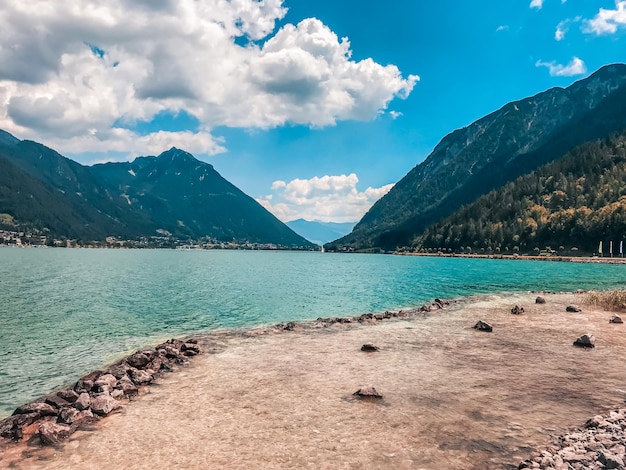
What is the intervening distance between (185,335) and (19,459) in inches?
1033

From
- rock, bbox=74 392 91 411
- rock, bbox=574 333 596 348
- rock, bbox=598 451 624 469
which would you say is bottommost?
rock, bbox=74 392 91 411

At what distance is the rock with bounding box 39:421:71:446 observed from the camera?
53.5 feet

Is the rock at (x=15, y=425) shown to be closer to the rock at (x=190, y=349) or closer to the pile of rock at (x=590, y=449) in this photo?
the rock at (x=190, y=349)

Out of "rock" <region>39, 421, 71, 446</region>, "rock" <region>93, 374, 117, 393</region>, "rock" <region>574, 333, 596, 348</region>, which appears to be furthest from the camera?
"rock" <region>574, 333, 596, 348</region>

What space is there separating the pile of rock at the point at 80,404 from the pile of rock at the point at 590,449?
18088mm

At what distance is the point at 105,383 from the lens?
22578 mm

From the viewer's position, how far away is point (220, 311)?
58.2 m

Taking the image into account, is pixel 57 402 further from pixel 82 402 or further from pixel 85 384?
pixel 85 384

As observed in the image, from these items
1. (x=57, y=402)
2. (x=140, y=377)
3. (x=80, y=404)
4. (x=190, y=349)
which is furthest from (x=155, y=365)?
(x=80, y=404)

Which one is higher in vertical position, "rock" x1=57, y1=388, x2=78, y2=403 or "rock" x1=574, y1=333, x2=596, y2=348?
"rock" x1=574, y1=333, x2=596, y2=348

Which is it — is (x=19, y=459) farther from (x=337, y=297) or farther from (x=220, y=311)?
(x=337, y=297)

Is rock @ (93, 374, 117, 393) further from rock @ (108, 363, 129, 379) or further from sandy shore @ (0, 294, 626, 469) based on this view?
sandy shore @ (0, 294, 626, 469)

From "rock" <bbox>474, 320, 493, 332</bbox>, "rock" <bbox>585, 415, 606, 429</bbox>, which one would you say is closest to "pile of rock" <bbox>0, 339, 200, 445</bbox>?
"rock" <bbox>585, 415, 606, 429</bbox>

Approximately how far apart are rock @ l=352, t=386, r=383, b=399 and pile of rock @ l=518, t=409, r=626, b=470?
327 inches
